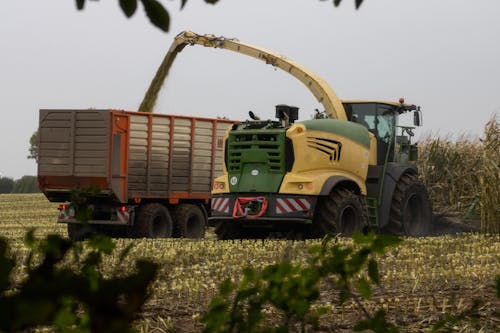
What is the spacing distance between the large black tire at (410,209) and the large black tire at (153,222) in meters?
4.50

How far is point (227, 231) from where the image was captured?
Answer: 1563 centimetres

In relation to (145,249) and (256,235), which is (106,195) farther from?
(145,249)

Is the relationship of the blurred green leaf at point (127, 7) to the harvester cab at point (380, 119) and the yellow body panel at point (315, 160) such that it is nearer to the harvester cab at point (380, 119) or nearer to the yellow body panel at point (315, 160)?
the yellow body panel at point (315, 160)

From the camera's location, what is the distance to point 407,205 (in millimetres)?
16625

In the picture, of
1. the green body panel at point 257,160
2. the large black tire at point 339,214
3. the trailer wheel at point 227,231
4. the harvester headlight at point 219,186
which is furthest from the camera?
the trailer wheel at point 227,231

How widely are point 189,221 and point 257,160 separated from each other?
4140 millimetres

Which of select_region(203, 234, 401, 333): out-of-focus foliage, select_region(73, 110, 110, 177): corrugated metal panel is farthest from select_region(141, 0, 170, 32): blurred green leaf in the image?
select_region(73, 110, 110, 177): corrugated metal panel

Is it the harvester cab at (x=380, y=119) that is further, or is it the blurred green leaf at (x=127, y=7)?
the harvester cab at (x=380, y=119)

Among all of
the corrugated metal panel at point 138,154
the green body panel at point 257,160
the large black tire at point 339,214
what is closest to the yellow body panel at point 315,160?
the green body panel at point 257,160

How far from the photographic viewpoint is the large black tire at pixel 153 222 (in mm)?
17250

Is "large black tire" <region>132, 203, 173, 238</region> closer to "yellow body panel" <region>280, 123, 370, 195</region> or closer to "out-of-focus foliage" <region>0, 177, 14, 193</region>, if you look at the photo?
"yellow body panel" <region>280, 123, 370, 195</region>

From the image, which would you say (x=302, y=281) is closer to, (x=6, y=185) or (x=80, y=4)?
(x=80, y=4)

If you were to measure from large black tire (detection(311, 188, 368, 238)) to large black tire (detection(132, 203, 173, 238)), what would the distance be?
152 inches

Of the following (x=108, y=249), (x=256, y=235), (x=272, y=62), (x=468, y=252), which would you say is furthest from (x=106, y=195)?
(x=108, y=249)
